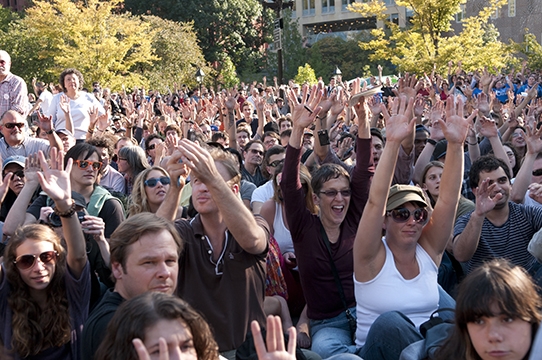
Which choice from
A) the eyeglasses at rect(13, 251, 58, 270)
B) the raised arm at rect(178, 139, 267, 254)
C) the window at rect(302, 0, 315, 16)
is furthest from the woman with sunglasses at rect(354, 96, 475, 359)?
the window at rect(302, 0, 315, 16)

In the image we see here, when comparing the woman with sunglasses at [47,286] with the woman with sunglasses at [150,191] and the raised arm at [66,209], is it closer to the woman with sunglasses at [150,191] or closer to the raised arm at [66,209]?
the raised arm at [66,209]

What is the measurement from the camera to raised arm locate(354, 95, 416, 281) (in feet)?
13.1

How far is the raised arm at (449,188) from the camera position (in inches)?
166

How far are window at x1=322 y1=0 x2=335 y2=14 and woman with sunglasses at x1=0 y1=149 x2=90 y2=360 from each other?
246 feet

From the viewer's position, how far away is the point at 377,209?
402 centimetres

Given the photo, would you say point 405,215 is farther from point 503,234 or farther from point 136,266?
point 136,266

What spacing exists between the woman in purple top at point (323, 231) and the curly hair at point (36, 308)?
1.60m

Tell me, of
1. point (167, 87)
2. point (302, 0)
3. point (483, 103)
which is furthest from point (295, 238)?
point (302, 0)

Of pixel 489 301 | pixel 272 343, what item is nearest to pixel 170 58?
pixel 489 301

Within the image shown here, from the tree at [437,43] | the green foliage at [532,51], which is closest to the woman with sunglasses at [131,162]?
the tree at [437,43]

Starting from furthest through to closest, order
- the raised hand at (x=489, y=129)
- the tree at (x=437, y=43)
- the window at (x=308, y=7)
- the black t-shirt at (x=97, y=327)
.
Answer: the window at (x=308, y=7)
the tree at (x=437, y=43)
the raised hand at (x=489, y=129)
the black t-shirt at (x=97, y=327)

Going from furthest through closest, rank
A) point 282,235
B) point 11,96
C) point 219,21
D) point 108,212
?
1. point 219,21
2. point 11,96
3. point 282,235
4. point 108,212

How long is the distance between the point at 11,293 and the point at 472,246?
3.03 metres

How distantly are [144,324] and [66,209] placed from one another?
151 cm
